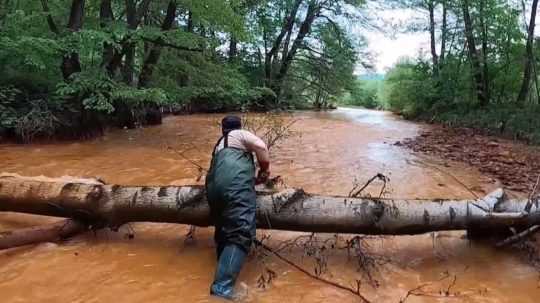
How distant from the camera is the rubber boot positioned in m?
3.02

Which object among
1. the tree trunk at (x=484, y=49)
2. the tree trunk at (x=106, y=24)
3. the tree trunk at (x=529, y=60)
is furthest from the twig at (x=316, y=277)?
the tree trunk at (x=484, y=49)

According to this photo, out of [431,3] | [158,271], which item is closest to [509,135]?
[431,3]

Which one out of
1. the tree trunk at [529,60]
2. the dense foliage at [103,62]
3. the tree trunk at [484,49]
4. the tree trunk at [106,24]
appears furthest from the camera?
the tree trunk at [484,49]

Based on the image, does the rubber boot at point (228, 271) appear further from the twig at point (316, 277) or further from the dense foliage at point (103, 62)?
Result: the dense foliage at point (103, 62)

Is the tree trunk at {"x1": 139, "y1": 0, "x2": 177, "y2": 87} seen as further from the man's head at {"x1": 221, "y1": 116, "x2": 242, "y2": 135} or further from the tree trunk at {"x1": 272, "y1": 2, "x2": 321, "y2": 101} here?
the tree trunk at {"x1": 272, "y1": 2, "x2": 321, "y2": 101}

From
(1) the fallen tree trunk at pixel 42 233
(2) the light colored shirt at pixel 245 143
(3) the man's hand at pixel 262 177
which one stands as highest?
(2) the light colored shirt at pixel 245 143

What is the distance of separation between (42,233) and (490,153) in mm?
8153

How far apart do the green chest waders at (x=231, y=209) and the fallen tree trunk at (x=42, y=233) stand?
4.40ft

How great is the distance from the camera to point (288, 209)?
367 centimetres

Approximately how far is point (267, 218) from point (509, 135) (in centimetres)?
1014

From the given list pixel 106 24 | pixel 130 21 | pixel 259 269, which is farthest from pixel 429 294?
pixel 130 21

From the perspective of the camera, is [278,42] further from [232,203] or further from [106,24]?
[232,203]

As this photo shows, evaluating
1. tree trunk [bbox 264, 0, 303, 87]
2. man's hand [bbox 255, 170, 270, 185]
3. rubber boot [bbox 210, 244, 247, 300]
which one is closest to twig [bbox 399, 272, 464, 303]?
rubber boot [bbox 210, 244, 247, 300]

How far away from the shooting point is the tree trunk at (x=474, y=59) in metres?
15.0
